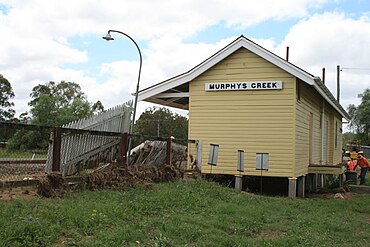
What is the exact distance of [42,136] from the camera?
30.6 feet

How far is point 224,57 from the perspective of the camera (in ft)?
48.2

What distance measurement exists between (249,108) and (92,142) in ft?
21.3

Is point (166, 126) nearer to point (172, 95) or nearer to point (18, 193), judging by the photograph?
point (172, 95)

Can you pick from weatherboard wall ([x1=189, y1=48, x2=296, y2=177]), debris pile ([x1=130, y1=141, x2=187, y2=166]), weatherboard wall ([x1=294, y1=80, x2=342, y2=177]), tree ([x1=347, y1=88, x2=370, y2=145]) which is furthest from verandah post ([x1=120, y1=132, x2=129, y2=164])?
tree ([x1=347, y1=88, x2=370, y2=145])

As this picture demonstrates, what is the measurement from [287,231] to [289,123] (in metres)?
6.48

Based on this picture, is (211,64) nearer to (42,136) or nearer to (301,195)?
(301,195)

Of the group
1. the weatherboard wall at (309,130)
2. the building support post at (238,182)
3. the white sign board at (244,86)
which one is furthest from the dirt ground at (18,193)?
the weatherboard wall at (309,130)

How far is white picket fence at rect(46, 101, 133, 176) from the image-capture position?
28.8 feet

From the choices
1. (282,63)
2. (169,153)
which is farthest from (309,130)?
(169,153)

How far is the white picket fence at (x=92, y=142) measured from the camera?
877 centimetres

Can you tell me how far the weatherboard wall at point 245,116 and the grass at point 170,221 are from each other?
11.3ft

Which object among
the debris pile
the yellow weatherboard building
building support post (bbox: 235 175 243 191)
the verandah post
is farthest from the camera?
building support post (bbox: 235 175 243 191)

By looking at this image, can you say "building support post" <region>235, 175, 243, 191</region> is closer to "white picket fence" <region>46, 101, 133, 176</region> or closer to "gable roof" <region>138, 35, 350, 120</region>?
"gable roof" <region>138, 35, 350, 120</region>

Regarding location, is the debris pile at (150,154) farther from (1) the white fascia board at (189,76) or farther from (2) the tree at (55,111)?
(2) the tree at (55,111)
